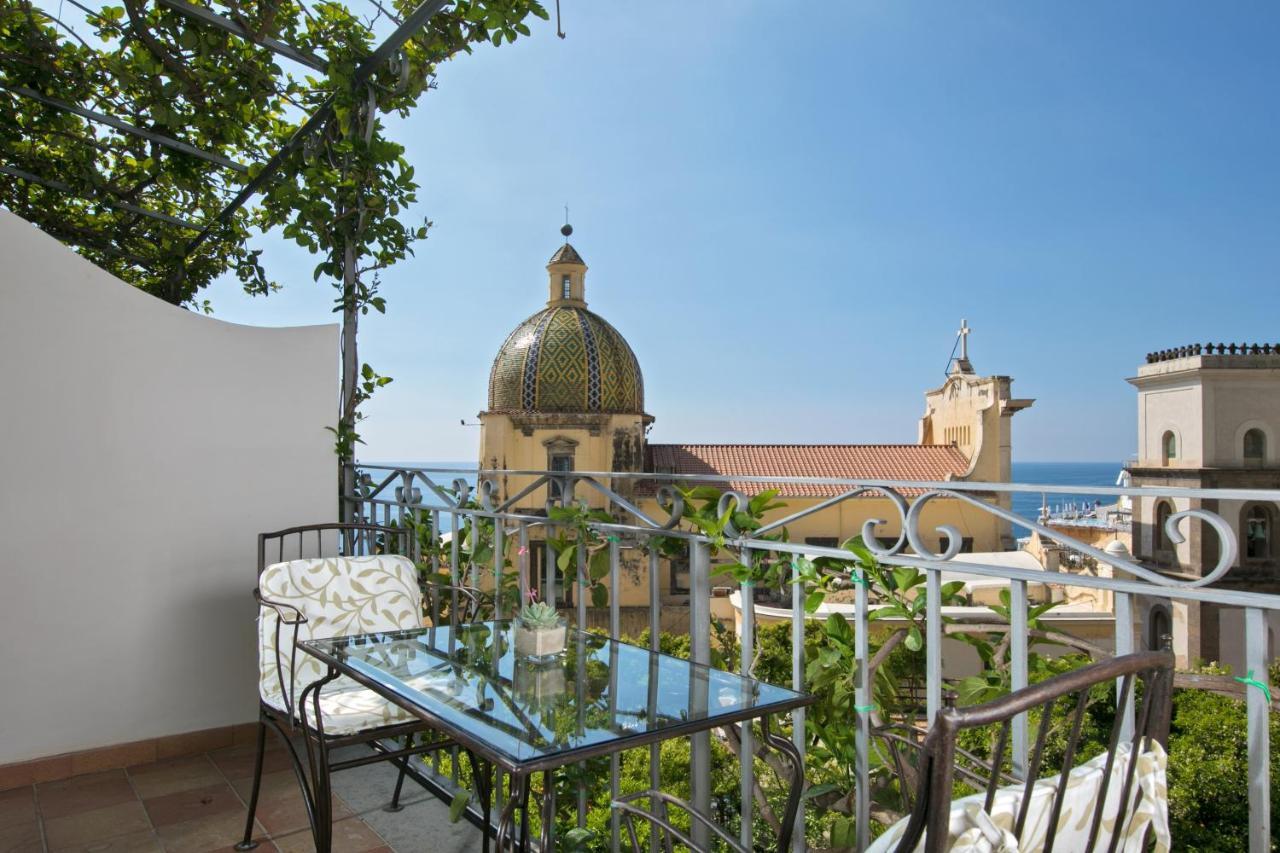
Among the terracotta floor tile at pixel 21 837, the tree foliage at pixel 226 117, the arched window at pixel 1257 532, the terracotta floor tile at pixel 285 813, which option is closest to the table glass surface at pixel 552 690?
the terracotta floor tile at pixel 285 813

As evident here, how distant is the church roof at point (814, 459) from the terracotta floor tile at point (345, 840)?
17.0 metres

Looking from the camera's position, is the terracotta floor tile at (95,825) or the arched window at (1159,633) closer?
the arched window at (1159,633)

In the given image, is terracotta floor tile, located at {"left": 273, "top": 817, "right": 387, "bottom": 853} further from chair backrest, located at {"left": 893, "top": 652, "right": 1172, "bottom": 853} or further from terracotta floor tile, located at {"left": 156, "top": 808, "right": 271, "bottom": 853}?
chair backrest, located at {"left": 893, "top": 652, "right": 1172, "bottom": 853}

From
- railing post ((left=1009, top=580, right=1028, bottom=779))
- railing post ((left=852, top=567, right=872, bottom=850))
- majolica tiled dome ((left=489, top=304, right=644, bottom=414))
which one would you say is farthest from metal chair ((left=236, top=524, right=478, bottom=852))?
majolica tiled dome ((left=489, top=304, right=644, bottom=414))

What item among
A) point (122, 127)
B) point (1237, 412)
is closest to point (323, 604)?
point (122, 127)

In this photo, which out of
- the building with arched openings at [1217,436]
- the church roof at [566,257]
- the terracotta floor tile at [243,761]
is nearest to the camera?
the terracotta floor tile at [243,761]

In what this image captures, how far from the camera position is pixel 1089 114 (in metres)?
42.9

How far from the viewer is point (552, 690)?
160cm

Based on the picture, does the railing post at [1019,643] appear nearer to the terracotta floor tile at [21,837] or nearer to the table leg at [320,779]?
the table leg at [320,779]

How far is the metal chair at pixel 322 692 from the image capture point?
1.93 meters

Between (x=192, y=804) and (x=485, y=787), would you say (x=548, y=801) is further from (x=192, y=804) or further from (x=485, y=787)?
(x=192, y=804)

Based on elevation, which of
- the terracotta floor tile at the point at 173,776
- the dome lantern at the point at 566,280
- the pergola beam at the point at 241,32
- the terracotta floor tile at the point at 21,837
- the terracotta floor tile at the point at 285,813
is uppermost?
the dome lantern at the point at 566,280

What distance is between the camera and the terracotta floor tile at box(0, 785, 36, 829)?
2.43 m

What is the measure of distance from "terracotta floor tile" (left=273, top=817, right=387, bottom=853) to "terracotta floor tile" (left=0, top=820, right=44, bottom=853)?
2.28 ft
